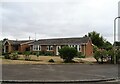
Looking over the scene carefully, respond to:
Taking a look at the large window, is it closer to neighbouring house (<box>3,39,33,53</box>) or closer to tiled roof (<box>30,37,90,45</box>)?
tiled roof (<box>30,37,90,45</box>)

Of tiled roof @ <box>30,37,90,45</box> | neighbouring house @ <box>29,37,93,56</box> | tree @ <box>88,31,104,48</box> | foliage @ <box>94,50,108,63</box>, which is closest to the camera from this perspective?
foliage @ <box>94,50,108,63</box>

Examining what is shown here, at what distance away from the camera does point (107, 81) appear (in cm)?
1373

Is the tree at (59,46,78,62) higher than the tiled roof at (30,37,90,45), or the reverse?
the tiled roof at (30,37,90,45)

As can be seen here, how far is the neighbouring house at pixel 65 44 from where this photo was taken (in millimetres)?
49156

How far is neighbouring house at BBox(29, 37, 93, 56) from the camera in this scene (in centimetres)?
4916

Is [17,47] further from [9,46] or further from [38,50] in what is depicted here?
[38,50]

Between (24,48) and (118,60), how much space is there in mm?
35220

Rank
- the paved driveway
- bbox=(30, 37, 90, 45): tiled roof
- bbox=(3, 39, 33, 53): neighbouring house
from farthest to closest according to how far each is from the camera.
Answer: bbox=(3, 39, 33, 53): neighbouring house < bbox=(30, 37, 90, 45): tiled roof < the paved driveway

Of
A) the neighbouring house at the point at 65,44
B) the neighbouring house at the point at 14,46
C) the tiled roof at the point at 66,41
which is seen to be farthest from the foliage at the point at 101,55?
the neighbouring house at the point at 14,46

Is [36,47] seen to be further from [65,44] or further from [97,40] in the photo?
[97,40]

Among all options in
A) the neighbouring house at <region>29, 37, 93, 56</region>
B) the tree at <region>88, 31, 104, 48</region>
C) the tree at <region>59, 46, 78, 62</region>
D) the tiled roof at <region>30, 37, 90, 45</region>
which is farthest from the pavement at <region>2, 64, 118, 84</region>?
the tree at <region>88, 31, 104, 48</region>

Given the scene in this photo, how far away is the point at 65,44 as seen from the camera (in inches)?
1976

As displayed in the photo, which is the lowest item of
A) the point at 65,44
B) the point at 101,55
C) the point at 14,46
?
the point at 101,55

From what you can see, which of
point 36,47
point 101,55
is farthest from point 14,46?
point 101,55
